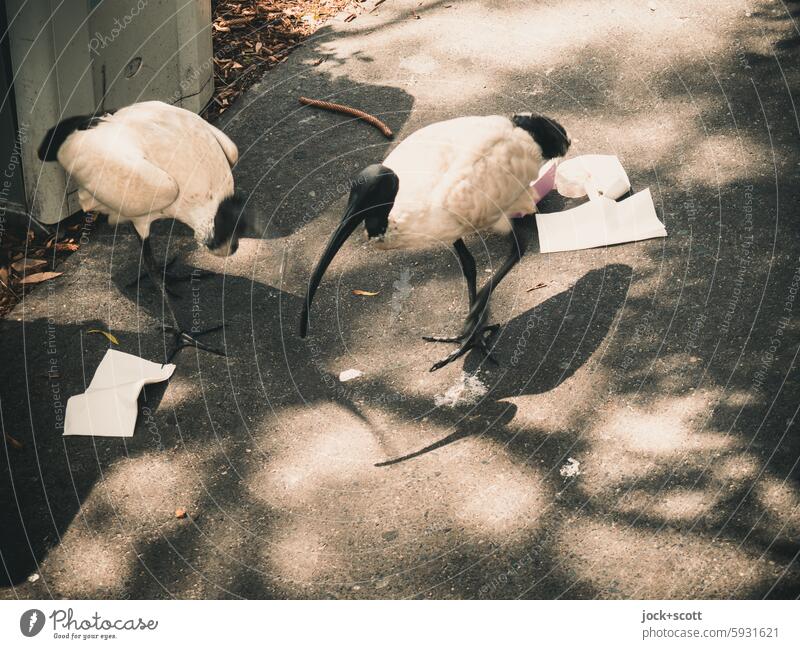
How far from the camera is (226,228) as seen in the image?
15.5 feet

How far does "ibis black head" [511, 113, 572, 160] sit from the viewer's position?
15.3ft

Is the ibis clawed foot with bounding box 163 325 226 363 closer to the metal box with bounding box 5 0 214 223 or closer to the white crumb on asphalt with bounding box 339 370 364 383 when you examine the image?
the white crumb on asphalt with bounding box 339 370 364 383

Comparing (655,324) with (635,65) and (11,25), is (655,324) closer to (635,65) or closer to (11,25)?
(635,65)

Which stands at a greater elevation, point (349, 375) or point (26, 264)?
point (26, 264)

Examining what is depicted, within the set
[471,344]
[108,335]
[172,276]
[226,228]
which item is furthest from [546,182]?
[108,335]

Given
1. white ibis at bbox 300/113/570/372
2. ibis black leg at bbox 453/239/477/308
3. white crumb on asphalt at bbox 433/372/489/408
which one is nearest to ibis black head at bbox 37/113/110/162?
white ibis at bbox 300/113/570/372

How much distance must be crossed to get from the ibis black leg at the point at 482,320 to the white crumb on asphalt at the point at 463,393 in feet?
0.48

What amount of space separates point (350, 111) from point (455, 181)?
1.89 m

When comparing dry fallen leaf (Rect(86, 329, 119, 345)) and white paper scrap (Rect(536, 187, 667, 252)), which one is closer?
dry fallen leaf (Rect(86, 329, 119, 345))

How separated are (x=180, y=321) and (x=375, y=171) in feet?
4.97

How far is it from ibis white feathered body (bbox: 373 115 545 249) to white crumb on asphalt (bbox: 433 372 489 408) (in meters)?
0.69

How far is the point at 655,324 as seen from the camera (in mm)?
4805

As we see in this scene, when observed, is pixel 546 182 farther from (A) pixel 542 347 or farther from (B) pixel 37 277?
(B) pixel 37 277

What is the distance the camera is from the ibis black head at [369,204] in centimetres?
417
